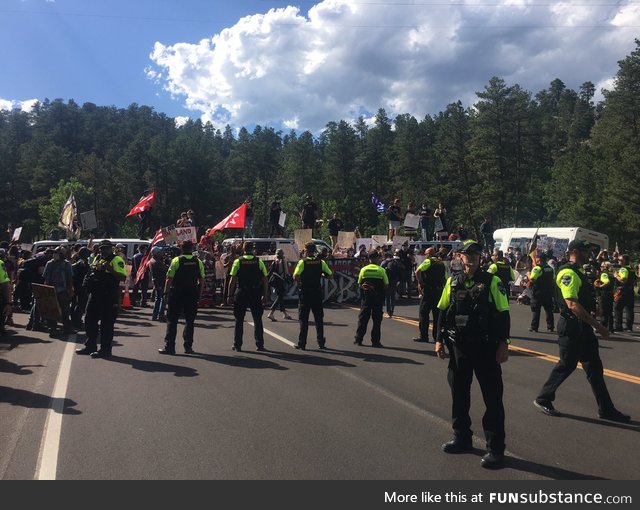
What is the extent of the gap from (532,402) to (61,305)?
9.72m

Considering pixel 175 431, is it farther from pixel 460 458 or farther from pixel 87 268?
pixel 87 268

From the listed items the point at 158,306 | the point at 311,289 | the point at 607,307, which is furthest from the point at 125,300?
the point at 607,307

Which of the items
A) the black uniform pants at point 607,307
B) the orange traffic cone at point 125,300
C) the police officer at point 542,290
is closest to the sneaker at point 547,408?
the police officer at point 542,290

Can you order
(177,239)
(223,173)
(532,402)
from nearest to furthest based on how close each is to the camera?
(532,402) → (177,239) → (223,173)

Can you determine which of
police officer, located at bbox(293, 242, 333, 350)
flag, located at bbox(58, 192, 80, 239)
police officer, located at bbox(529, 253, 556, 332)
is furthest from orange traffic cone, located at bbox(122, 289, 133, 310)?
police officer, located at bbox(529, 253, 556, 332)

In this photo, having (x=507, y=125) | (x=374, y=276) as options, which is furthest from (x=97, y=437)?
(x=507, y=125)

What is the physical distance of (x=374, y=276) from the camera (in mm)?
10430

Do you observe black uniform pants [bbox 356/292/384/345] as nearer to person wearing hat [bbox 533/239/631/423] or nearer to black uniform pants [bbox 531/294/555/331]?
person wearing hat [bbox 533/239/631/423]

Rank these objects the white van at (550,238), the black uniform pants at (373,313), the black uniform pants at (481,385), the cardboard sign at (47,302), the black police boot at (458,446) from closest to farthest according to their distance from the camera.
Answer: the black uniform pants at (481,385)
the black police boot at (458,446)
the black uniform pants at (373,313)
the cardboard sign at (47,302)
the white van at (550,238)

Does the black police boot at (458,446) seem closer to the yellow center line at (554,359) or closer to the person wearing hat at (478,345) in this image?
the person wearing hat at (478,345)

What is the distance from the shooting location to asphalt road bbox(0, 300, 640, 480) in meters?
4.50

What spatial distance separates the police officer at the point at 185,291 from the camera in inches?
371

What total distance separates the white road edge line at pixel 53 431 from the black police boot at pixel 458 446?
3.33 m

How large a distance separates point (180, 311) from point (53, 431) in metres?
4.18
